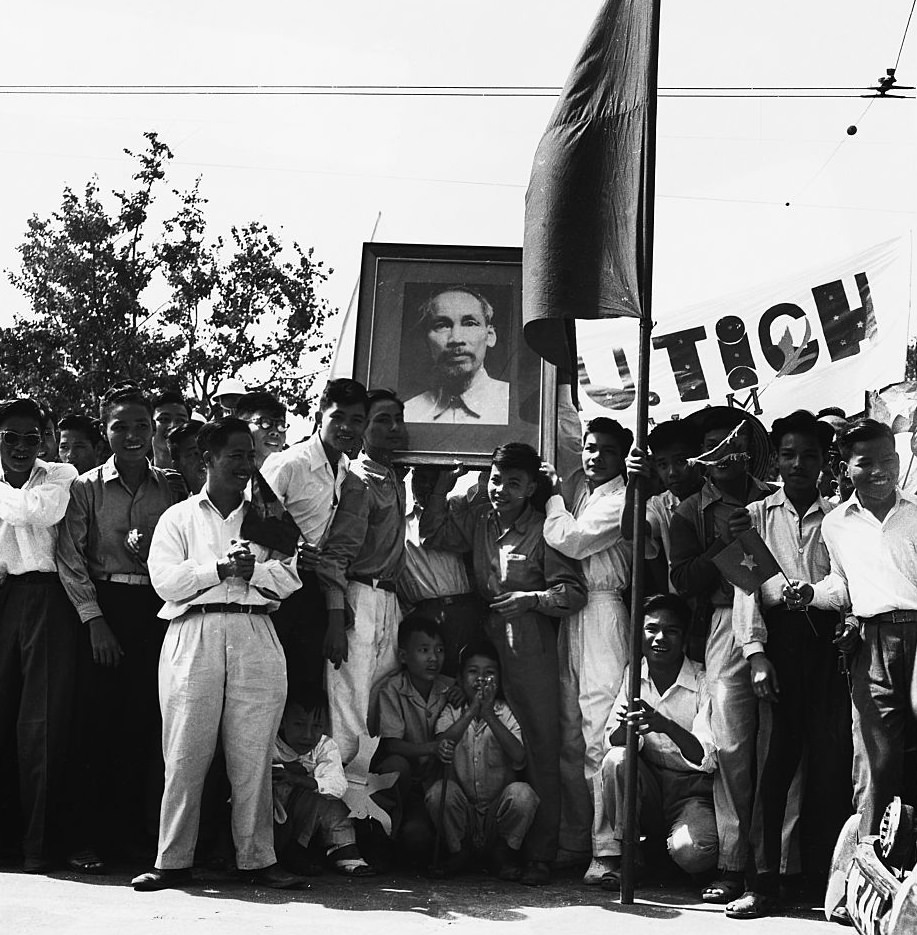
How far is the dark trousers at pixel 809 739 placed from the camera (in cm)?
589

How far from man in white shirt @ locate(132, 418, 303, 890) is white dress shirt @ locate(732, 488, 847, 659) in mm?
2038

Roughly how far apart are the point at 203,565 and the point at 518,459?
1.67 m

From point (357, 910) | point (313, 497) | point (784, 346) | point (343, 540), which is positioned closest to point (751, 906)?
point (357, 910)

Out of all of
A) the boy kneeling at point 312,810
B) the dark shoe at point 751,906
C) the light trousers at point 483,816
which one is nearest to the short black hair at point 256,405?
the boy kneeling at point 312,810

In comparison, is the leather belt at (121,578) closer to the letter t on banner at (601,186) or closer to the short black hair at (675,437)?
the letter t on banner at (601,186)

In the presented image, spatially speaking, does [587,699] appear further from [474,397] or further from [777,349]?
[777,349]

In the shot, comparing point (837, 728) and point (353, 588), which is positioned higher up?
point (353, 588)

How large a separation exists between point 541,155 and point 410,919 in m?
3.43

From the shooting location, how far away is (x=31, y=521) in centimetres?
616

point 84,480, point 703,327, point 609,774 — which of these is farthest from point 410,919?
point 703,327

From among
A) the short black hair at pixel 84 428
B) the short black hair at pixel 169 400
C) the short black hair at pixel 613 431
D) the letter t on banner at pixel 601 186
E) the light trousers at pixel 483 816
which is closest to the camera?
the letter t on banner at pixel 601 186

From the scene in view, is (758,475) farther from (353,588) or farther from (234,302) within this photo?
(234,302)

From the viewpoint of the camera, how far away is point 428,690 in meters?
6.57

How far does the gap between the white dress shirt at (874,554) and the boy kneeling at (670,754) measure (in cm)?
84
